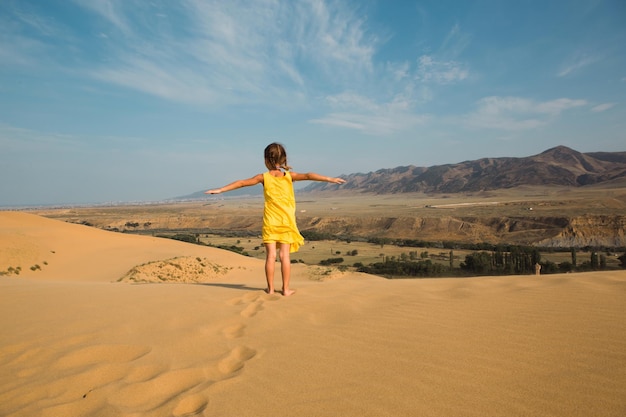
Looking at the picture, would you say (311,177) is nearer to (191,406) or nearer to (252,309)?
(252,309)

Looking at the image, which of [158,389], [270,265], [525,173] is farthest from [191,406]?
[525,173]

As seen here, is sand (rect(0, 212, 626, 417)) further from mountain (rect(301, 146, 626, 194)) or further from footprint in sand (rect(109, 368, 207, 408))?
mountain (rect(301, 146, 626, 194))

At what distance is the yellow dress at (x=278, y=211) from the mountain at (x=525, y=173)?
427 feet

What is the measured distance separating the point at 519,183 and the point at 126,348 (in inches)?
5464

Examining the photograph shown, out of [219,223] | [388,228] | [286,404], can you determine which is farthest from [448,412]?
[219,223]

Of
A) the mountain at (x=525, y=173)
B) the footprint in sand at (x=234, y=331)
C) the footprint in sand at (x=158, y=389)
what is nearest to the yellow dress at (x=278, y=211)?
the footprint in sand at (x=234, y=331)

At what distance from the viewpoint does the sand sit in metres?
1.64

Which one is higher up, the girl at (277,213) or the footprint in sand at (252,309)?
the girl at (277,213)

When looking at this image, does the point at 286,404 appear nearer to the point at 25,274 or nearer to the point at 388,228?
the point at 25,274

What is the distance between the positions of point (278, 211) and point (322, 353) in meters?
2.29

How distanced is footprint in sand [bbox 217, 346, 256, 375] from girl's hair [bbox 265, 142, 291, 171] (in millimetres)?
2476

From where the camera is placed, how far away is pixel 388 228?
49062 millimetres

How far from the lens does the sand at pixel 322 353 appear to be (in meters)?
1.64

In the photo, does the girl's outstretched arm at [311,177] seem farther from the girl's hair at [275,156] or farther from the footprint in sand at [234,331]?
the footprint in sand at [234,331]
